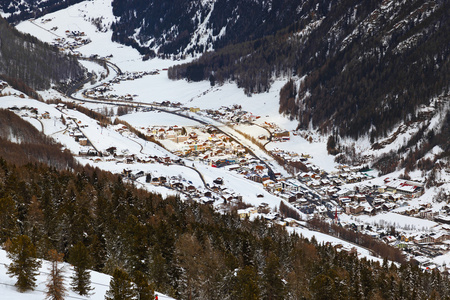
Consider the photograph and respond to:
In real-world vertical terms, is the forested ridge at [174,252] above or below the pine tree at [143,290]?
below

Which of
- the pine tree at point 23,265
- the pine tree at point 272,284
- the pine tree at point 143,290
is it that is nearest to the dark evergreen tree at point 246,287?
the pine tree at point 272,284

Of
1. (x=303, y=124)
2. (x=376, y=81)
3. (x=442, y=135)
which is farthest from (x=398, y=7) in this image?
(x=442, y=135)

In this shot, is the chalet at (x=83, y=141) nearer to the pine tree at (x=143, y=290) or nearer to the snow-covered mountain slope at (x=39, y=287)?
the snow-covered mountain slope at (x=39, y=287)

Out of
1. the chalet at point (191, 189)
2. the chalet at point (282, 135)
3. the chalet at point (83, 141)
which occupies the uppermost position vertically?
the chalet at point (191, 189)

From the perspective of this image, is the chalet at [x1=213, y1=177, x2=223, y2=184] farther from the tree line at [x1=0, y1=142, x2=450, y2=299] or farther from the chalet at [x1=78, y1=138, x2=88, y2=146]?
the tree line at [x1=0, y1=142, x2=450, y2=299]

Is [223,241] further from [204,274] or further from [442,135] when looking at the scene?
[442,135]
